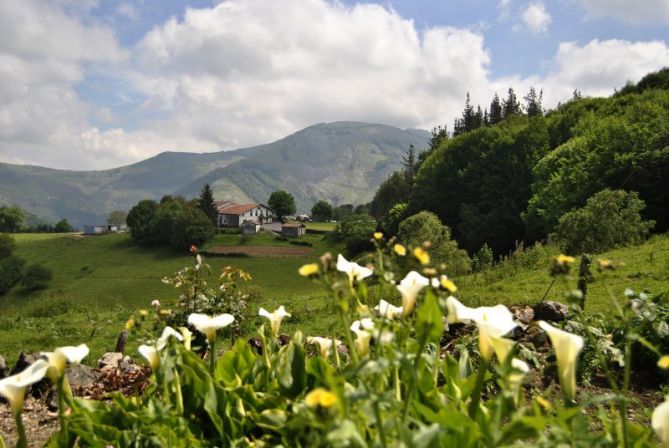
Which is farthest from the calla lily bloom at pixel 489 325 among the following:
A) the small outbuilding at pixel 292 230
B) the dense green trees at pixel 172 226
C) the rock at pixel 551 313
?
the small outbuilding at pixel 292 230

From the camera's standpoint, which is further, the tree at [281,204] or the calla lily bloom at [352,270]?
the tree at [281,204]

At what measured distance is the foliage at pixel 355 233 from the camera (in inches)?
2606

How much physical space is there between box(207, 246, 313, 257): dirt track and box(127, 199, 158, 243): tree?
14.2 m

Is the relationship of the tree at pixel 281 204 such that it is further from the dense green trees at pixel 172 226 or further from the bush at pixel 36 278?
the bush at pixel 36 278

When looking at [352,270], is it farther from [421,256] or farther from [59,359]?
[59,359]

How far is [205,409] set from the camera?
277 cm

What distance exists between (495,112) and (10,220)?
380ft

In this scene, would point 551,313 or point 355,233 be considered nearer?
point 551,313

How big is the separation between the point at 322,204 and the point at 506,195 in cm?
8834

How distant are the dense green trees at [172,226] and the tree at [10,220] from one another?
178 ft

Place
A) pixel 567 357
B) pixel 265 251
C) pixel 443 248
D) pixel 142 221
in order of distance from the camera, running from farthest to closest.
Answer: pixel 142 221 → pixel 265 251 → pixel 443 248 → pixel 567 357

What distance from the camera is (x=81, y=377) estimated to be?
634 cm

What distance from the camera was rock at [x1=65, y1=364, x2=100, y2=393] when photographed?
6142mm

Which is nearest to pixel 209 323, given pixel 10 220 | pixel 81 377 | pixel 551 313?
pixel 81 377
